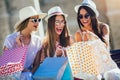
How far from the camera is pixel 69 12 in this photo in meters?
2.68

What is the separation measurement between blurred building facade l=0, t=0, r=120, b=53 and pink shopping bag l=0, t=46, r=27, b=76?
1.23ft

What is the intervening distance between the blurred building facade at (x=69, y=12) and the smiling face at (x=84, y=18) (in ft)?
0.26

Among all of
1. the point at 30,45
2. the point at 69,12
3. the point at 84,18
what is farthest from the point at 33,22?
the point at 84,18

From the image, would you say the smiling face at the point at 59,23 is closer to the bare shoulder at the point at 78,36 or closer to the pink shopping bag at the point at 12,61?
the bare shoulder at the point at 78,36

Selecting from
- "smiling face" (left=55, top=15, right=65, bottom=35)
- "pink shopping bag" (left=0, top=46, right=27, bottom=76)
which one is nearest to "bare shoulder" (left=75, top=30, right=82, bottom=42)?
"smiling face" (left=55, top=15, right=65, bottom=35)

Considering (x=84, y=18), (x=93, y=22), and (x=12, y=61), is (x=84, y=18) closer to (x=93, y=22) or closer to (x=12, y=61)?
(x=93, y=22)

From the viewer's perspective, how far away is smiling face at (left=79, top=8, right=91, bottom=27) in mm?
2559

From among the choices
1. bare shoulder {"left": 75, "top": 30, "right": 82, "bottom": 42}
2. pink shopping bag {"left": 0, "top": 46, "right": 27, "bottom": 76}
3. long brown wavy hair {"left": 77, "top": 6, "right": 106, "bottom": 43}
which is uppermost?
long brown wavy hair {"left": 77, "top": 6, "right": 106, "bottom": 43}

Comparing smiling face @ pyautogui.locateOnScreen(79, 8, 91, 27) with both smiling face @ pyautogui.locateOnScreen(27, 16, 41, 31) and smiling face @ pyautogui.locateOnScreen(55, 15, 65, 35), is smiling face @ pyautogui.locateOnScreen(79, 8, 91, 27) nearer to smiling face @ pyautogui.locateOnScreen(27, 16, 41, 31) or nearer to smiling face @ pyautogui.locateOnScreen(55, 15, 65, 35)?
smiling face @ pyautogui.locateOnScreen(55, 15, 65, 35)

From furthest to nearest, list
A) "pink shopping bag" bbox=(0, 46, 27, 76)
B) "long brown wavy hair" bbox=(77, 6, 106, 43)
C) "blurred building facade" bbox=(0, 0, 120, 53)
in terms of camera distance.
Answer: "blurred building facade" bbox=(0, 0, 120, 53) < "long brown wavy hair" bbox=(77, 6, 106, 43) < "pink shopping bag" bbox=(0, 46, 27, 76)

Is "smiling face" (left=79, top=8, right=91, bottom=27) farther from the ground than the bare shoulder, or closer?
farther from the ground

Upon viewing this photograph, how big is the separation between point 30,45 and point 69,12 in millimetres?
524

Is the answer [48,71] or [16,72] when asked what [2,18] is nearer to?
[16,72]

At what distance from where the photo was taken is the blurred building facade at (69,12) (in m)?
2.65
